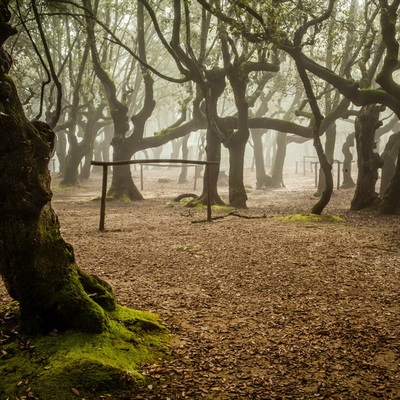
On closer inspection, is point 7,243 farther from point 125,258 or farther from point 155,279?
point 125,258

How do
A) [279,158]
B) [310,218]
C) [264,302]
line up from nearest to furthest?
[264,302]
[310,218]
[279,158]

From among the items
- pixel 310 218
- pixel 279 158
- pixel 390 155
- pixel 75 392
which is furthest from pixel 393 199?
pixel 279 158

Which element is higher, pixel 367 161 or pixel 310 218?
pixel 367 161

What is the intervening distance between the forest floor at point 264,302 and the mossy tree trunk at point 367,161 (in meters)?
3.59

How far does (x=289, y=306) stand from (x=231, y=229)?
5.80 metres

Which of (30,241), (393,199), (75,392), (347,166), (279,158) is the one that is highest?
(279,158)

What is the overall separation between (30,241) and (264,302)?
3.04 m

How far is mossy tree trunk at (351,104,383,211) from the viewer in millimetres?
14695

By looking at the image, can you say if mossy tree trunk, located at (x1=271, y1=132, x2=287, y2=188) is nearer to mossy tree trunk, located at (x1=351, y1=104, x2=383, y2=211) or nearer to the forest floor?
mossy tree trunk, located at (x1=351, y1=104, x2=383, y2=211)

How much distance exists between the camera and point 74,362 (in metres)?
3.40

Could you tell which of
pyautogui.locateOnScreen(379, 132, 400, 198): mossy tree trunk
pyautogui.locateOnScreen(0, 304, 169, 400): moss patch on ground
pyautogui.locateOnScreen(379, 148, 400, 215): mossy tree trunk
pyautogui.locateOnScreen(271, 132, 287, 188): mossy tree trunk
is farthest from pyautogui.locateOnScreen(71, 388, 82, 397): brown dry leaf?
pyautogui.locateOnScreen(271, 132, 287, 188): mossy tree trunk

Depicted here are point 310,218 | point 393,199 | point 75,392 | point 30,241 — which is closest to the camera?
point 75,392

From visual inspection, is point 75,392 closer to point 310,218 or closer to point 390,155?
point 310,218

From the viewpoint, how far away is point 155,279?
643cm
